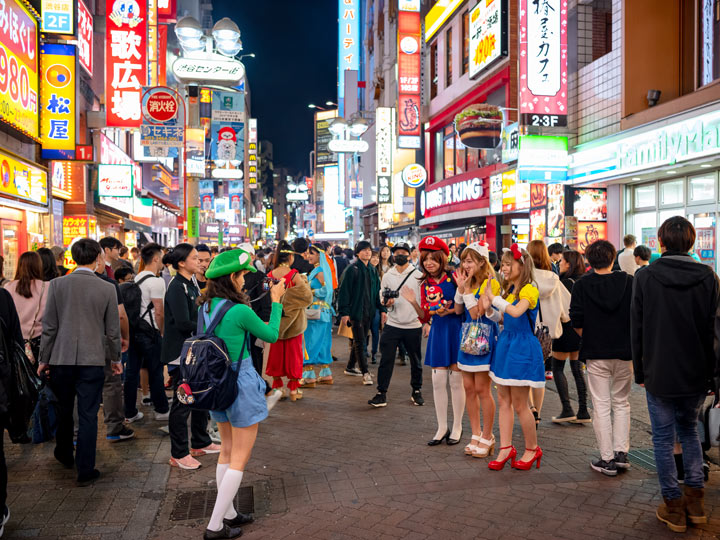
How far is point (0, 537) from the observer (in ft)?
13.7

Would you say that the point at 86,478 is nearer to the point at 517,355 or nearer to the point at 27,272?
the point at 27,272

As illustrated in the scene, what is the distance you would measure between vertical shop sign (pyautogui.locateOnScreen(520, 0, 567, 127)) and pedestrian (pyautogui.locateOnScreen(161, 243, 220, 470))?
435 inches

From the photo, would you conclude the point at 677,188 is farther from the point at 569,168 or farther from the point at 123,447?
the point at 123,447

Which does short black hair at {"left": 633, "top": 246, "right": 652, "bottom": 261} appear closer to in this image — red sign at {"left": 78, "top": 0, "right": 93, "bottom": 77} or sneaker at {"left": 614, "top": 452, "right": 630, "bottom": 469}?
sneaker at {"left": 614, "top": 452, "right": 630, "bottom": 469}

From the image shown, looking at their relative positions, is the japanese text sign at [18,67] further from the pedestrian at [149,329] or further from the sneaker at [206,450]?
the sneaker at [206,450]

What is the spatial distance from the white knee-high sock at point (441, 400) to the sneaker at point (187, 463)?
7.60 ft

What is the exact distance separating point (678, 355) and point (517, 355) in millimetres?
1334

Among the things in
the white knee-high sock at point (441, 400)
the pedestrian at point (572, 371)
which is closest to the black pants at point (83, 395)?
the white knee-high sock at point (441, 400)

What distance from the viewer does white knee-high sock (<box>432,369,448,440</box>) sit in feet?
20.4

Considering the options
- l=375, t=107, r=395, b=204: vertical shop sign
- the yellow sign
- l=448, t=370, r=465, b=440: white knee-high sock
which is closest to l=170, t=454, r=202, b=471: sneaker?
l=448, t=370, r=465, b=440: white knee-high sock

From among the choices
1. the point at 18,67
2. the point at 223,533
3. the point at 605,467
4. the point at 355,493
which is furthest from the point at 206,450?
the point at 18,67

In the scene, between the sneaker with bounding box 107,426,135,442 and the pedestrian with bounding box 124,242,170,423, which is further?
the pedestrian with bounding box 124,242,170,423

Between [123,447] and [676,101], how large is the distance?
11448 mm

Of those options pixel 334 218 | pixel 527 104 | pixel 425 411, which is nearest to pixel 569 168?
pixel 527 104
